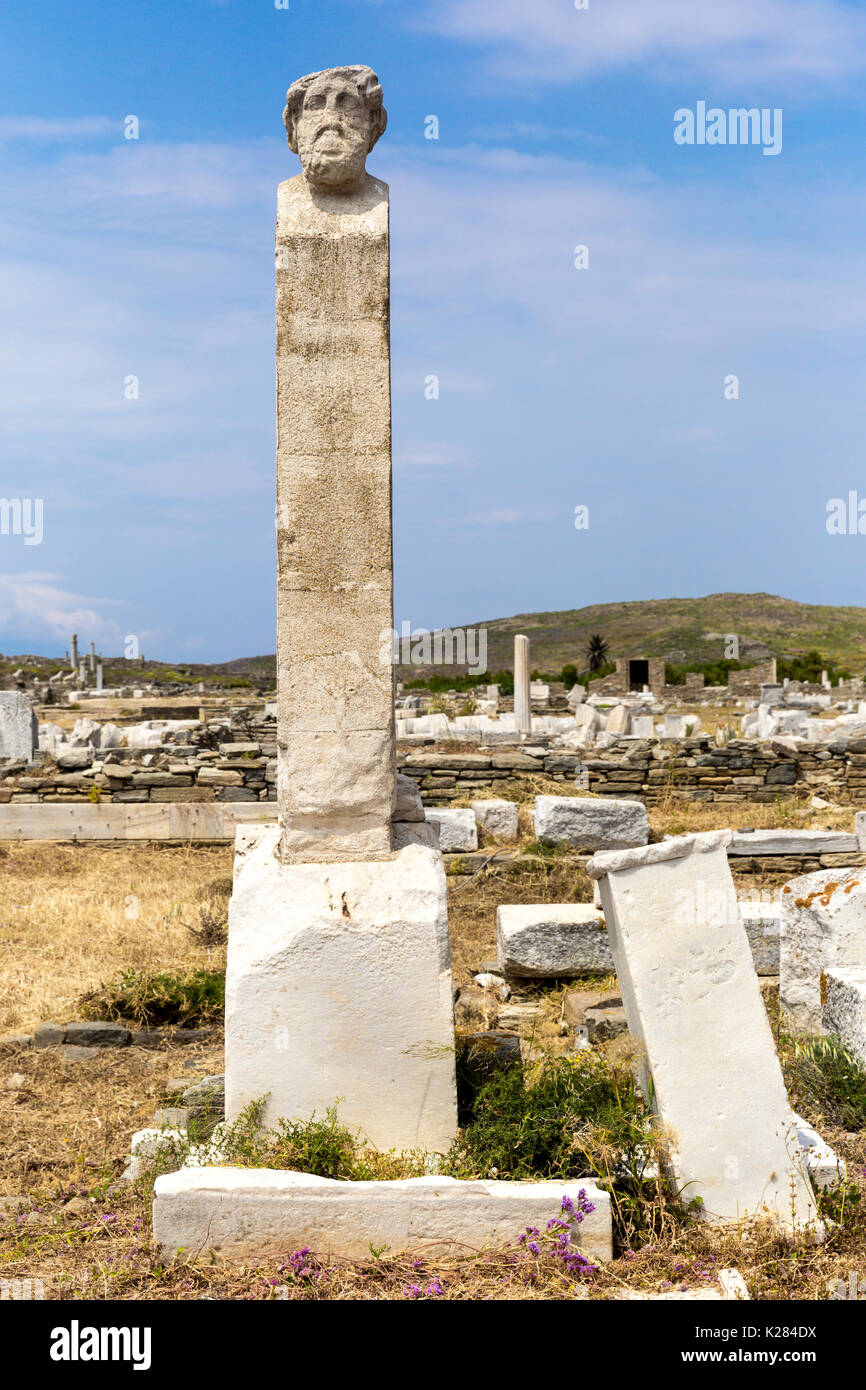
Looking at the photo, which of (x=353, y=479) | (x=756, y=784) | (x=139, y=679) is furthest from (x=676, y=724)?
(x=139, y=679)

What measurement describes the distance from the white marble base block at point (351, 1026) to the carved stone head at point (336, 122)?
253cm

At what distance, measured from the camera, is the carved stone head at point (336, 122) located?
146 inches

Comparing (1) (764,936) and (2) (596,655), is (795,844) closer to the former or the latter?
(1) (764,936)

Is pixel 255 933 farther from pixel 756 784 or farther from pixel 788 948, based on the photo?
pixel 756 784

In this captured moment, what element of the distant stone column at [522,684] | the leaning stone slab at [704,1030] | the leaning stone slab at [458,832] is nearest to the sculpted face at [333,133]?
the leaning stone slab at [704,1030]

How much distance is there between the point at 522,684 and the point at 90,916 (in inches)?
474

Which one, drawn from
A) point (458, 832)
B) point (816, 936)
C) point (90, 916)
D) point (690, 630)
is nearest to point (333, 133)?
point (816, 936)

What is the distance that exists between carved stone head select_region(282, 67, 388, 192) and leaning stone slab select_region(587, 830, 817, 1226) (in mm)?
2491

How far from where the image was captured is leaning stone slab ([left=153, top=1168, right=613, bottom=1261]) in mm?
2953

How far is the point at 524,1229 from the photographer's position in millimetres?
2975

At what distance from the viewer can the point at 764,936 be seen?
6.03 m

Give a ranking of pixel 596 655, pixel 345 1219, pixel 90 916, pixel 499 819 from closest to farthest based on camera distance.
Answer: pixel 345 1219 → pixel 90 916 → pixel 499 819 → pixel 596 655

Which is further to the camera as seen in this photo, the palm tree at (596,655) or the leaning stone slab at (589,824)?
the palm tree at (596,655)

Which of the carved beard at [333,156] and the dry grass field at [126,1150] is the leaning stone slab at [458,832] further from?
the carved beard at [333,156]
